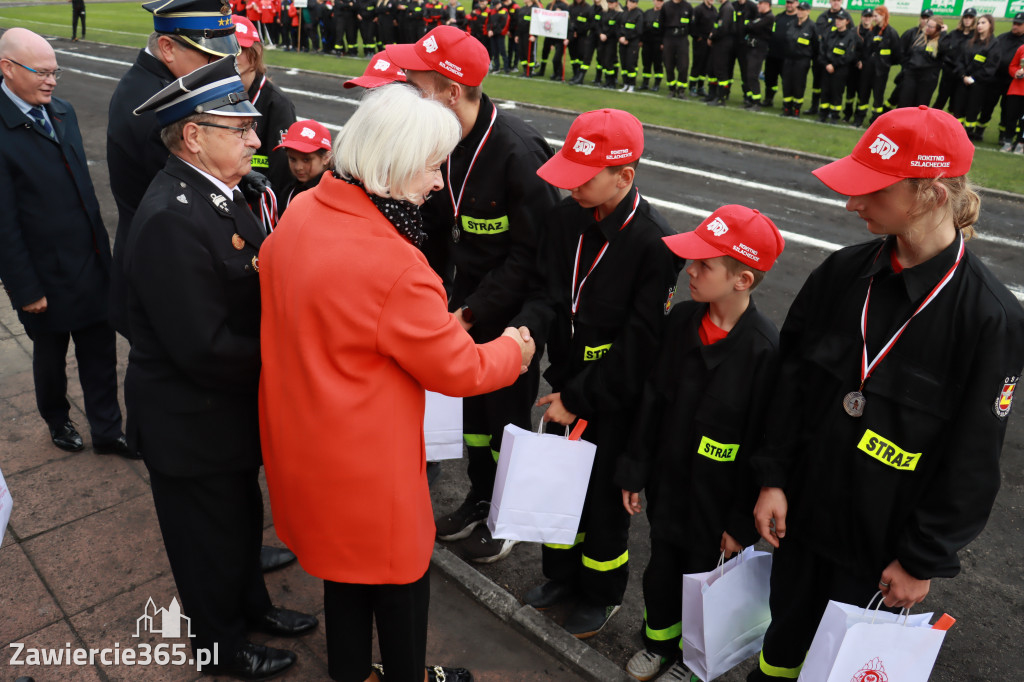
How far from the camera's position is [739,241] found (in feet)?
9.10

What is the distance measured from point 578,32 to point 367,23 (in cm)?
856

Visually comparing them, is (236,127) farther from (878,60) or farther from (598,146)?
(878,60)

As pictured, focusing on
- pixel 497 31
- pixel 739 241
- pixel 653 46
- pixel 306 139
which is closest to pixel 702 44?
pixel 653 46

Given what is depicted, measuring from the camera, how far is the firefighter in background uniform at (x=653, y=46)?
19.2m

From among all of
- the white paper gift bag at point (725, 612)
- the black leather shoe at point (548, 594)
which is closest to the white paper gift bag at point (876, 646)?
the white paper gift bag at point (725, 612)

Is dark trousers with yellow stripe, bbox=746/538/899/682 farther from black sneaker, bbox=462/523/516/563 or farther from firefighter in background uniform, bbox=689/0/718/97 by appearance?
firefighter in background uniform, bbox=689/0/718/97

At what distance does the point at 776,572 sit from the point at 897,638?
589mm

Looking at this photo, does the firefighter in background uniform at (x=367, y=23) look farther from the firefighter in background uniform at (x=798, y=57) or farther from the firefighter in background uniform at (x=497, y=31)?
the firefighter in background uniform at (x=798, y=57)

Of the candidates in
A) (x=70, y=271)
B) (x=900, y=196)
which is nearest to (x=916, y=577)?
(x=900, y=196)

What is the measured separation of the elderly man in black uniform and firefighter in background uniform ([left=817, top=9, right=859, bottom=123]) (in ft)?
53.2

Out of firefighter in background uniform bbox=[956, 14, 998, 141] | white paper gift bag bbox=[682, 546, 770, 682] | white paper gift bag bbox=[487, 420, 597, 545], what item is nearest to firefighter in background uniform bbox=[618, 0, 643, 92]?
firefighter in background uniform bbox=[956, 14, 998, 141]

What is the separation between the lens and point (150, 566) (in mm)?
3793

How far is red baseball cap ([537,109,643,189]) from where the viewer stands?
3.02 metres

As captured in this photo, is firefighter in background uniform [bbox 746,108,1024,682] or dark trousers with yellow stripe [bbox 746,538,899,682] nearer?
firefighter in background uniform [bbox 746,108,1024,682]
